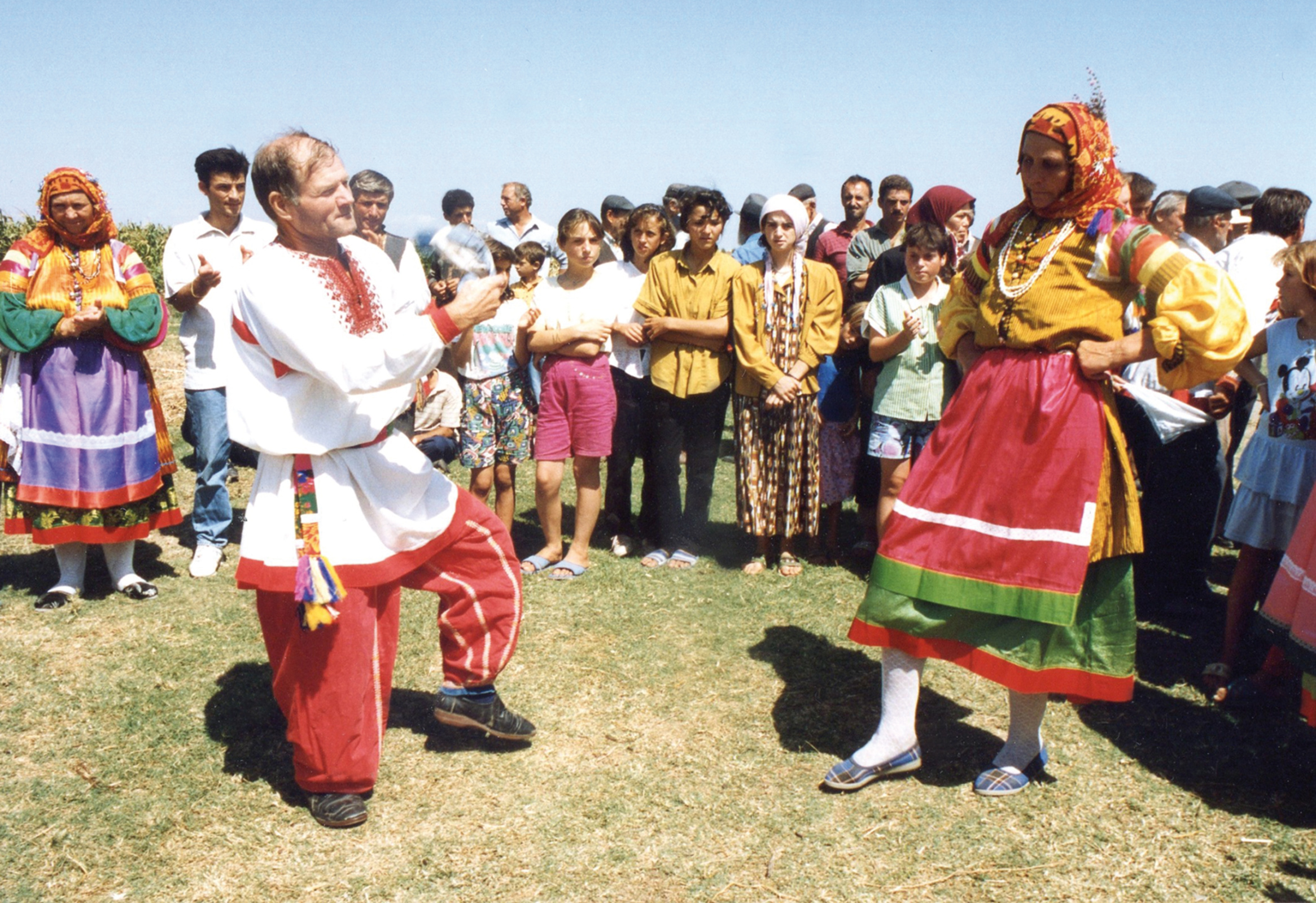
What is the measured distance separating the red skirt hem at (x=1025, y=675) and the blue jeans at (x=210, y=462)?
13.4ft

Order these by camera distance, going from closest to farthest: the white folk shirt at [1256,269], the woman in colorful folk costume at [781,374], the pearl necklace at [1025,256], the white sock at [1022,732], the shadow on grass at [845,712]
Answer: the pearl necklace at [1025,256]
the white sock at [1022,732]
the shadow on grass at [845,712]
the white folk shirt at [1256,269]
the woman in colorful folk costume at [781,374]

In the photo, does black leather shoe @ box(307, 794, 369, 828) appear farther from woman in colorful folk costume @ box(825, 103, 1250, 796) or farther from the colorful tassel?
woman in colorful folk costume @ box(825, 103, 1250, 796)

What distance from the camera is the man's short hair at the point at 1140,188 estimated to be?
7453mm

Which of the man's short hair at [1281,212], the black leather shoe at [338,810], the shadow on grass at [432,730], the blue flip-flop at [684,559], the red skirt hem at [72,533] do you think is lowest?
the shadow on grass at [432,730]

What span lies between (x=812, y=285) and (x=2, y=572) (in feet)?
15.4

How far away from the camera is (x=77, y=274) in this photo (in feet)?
16.5

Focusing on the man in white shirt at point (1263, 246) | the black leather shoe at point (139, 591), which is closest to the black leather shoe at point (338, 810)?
the black leather shoe at point (139, 591)

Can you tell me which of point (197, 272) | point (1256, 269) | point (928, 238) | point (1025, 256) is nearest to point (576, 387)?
point (928, 238)

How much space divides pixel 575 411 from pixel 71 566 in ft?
8.78

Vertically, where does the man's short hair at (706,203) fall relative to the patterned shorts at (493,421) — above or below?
above

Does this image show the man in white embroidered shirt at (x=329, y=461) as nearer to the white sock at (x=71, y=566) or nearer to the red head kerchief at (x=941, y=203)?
the white sock at (x=71, y=566)

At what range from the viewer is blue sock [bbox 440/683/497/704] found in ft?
12.0

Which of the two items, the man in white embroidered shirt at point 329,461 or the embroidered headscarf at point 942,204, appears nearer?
the man in white embroidered shirt at point 329,461

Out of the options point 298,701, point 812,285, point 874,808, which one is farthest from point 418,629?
point 812,285
